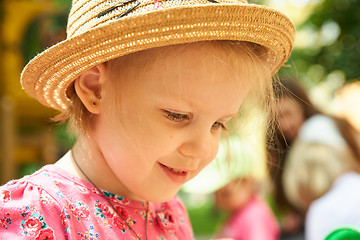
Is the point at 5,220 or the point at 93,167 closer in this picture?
the point at 5,220

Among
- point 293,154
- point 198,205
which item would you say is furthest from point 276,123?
point 198,205

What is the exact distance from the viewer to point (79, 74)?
93 centimetres

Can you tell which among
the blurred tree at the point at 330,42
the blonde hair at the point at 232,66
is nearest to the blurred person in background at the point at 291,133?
the blonde hair at the point at 232,66

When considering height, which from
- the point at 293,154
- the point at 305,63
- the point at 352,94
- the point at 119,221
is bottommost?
the point at 119,221

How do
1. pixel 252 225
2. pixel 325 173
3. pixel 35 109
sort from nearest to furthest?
pixel 325 173 < pixel 35 109 < pixel 252 225

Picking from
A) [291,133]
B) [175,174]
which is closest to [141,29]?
[175,174]

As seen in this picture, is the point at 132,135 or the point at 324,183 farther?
the point at 324,183

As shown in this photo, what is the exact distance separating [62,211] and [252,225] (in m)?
2.65

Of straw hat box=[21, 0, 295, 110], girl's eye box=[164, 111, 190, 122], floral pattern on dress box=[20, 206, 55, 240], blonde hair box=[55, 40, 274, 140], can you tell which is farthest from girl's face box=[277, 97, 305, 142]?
floral pattern on dress box=[20, 206, 55, 240]

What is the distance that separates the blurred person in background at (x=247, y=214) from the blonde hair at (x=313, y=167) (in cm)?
62

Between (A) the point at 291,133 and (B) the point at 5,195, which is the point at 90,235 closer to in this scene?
(B) the point at 5,195

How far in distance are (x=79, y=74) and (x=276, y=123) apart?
0.49 metres

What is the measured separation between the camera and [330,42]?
6.46 metres

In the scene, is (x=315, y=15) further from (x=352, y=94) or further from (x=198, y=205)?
(x=198, y=205)
